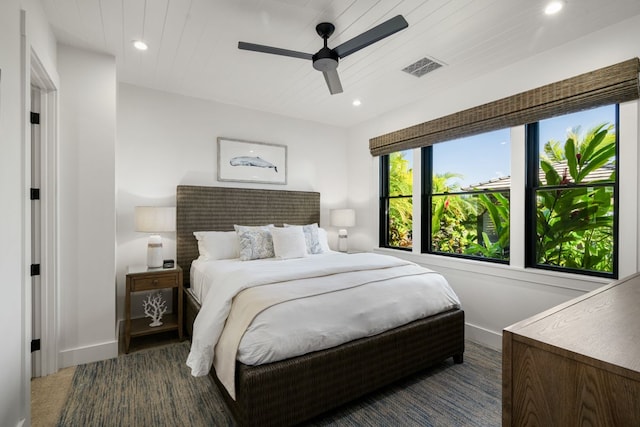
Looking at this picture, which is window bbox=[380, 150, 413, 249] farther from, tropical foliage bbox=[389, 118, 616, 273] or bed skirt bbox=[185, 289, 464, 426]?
bed skirt bbox=[185, 289, 464, 426]

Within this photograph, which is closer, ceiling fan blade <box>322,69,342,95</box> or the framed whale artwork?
ceiling fan blade <box>322,69,342,95</box>

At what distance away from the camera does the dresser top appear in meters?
0.86

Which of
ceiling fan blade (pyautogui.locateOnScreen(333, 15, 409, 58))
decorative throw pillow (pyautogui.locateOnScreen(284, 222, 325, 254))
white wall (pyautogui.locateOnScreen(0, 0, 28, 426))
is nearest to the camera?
white wall (pyautogui.locateOnScreen(0, 0, 28, 426))

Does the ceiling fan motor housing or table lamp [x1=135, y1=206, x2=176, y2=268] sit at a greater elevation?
the ceiling fan motor housing

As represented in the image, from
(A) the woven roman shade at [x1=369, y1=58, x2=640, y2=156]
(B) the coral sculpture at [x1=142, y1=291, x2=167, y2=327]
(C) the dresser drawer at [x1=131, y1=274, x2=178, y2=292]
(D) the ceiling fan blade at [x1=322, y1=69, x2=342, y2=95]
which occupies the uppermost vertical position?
(D) the ceiling fan blade at [x1=322, y1=69, x2=342, y2=95]

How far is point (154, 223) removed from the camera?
311 cm

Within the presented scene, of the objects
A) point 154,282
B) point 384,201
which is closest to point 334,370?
point 154,282

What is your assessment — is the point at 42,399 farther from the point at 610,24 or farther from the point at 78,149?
the point at 610,24

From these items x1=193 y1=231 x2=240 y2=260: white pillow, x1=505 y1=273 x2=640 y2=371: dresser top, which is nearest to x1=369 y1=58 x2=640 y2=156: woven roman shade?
x1=505 y1=273 x2=640 y2=371: dresser top

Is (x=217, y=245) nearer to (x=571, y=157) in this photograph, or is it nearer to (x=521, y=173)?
(x=521, y=173)

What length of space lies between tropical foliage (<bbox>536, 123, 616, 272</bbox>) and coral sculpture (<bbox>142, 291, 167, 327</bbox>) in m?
3.80

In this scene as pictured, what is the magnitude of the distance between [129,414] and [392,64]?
344cm

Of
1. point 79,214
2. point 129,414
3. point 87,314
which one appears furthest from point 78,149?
point 129,414

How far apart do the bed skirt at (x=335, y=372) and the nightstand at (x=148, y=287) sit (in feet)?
3.67
